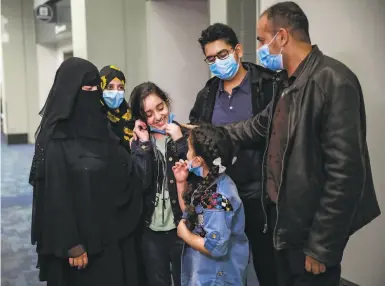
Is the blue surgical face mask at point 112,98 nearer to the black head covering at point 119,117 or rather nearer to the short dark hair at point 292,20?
the black head covering at point 119,117

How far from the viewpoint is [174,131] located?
225cm

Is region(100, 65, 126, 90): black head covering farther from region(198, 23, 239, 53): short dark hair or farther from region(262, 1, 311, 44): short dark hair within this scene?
region(262, 1, 311, 44): short dark hair

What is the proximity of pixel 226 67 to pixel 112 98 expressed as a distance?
0.71m

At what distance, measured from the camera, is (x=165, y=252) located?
2.32 metres

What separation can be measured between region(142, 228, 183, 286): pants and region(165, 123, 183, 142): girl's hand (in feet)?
1.58

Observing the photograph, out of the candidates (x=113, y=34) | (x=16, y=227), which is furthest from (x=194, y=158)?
(x=16, y=227)

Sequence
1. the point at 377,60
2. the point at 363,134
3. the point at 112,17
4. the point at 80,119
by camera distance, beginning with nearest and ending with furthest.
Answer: the point at 363,134 < the point at 80,119 < the point at 377,60 < the point at 112,17

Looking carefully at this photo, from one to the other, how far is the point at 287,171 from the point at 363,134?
31cm

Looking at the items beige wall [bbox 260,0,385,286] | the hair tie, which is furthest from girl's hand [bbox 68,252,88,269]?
beige wall [bbox 260,0,385,286]

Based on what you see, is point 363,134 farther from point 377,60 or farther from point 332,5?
point 332,5

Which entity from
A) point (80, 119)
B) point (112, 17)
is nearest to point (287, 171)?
point (80, 119)

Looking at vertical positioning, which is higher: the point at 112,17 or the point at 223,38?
the point at 112,17

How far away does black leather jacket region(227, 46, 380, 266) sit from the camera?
5.33 ft

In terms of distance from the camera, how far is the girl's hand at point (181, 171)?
2090mm
